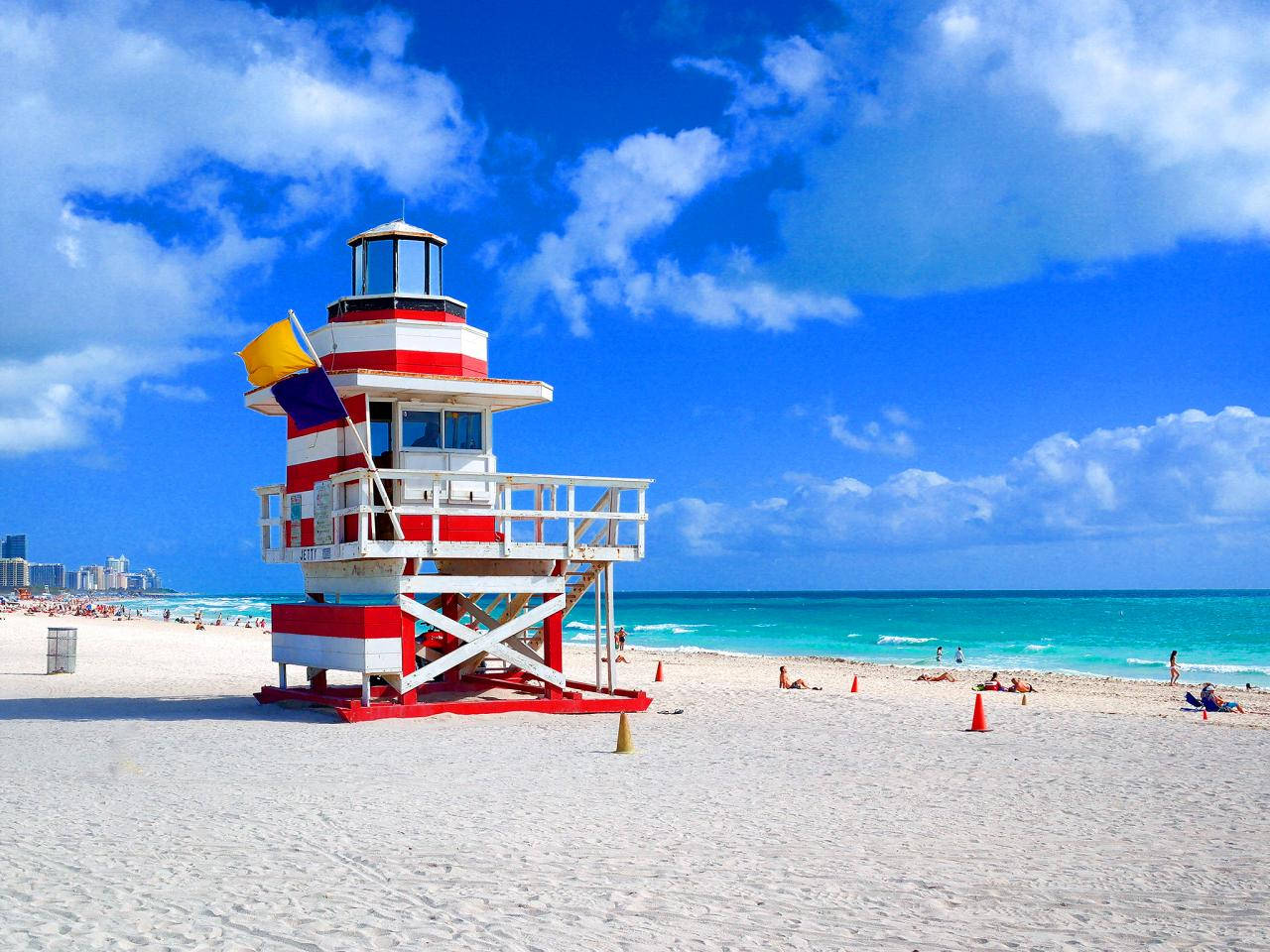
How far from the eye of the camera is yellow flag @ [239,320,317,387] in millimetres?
17188

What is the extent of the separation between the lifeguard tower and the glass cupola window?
2 cm

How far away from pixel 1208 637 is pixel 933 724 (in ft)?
202

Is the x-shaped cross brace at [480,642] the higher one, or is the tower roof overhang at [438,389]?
the tower roof overhang at [438,389]

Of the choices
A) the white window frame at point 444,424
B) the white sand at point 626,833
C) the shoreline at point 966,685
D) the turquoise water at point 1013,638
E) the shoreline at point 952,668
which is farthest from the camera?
the turquoise water at point 1013,638

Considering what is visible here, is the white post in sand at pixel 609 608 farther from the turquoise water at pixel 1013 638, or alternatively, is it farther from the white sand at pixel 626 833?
the turquoise water at pixel 1013 638

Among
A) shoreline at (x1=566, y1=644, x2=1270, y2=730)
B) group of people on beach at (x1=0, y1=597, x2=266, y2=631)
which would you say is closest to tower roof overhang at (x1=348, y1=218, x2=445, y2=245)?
shoreline at (x1=566, y1=644, x2=1270, y2=730)

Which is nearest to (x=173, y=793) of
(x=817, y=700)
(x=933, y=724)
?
(x=933, y=724)

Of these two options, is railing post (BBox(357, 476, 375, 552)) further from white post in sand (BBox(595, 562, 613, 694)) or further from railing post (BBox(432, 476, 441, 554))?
white post in sand (BBox(595, 562, 613, 694))

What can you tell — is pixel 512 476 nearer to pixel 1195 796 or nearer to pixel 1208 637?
pixel 1195 796

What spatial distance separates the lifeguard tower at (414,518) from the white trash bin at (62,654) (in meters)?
10.5

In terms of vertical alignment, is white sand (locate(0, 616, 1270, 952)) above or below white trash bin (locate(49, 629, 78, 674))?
below

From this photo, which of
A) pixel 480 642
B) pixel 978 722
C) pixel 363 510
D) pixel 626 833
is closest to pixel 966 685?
pixel 978 722

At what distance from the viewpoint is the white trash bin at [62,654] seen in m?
27.8

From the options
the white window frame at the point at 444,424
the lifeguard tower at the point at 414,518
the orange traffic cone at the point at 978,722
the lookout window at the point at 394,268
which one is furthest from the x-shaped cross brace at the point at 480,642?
the orange traffic cone at the point at 978,722
